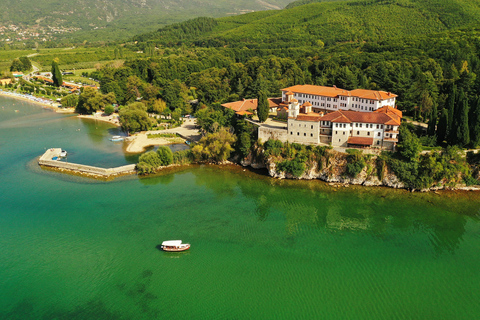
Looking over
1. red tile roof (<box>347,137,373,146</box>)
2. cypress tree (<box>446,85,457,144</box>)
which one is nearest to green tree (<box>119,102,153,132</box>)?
red tile roof (<box>347,137,373,146</box>)

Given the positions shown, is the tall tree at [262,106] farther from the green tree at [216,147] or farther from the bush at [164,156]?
the bush at [164,156]

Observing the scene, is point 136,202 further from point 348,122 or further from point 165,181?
point 348,122

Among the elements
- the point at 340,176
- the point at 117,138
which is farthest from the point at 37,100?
the point at 340,176

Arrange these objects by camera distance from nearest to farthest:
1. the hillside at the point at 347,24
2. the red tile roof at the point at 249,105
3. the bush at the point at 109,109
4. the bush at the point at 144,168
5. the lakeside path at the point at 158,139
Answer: the bush at the point at 144,168 < the red tile roof at the point at 249,105 < the lakeside path at the point at 158,139 < the bush at the point at 109,109 < the hillside at the point at 347,24

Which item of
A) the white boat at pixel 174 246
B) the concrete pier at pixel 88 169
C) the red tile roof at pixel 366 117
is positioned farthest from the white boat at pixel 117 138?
the red tile roof at pixel 366 117

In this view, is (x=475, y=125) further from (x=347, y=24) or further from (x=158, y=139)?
(x=347, y=24)

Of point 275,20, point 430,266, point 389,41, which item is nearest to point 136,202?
point 430,266

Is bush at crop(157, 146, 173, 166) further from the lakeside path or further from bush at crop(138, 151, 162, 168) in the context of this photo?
the lakeside path
